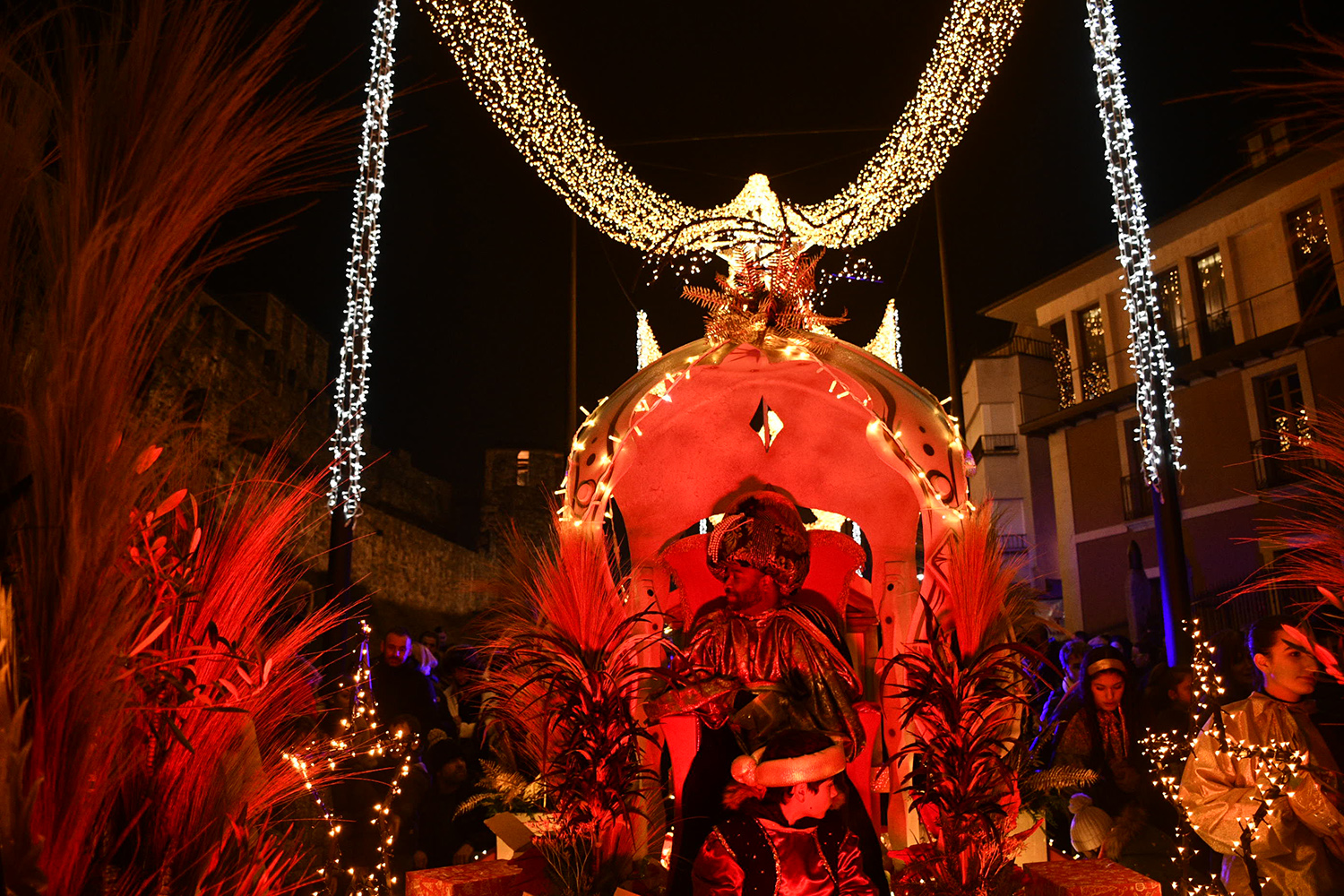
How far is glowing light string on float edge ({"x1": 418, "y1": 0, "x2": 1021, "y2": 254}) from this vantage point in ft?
24.7

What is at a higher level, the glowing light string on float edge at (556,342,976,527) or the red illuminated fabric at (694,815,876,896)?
the glowing light string on float edge at (556,342,976,527)

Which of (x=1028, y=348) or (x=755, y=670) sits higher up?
(x=1028, y=348)

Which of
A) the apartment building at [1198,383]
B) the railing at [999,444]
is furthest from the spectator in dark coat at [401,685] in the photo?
the railing at [999,444]

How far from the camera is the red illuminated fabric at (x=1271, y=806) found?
11.7 feet

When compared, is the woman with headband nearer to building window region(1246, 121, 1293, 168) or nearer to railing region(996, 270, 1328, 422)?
building window region(1246, 121, 1293, 168)

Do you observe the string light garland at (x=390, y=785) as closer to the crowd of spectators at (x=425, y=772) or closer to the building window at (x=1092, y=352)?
the crowd of spectators at (x=425, y=772)

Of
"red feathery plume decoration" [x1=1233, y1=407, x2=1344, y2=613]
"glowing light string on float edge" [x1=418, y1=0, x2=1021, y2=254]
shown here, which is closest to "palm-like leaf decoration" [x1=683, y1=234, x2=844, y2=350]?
"glowing light string on float edge" [x1=418, y1=0, x2=1021, y2=254]

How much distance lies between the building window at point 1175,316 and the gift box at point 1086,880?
1749 centimetres

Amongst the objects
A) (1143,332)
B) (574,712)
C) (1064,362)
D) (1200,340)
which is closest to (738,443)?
(574,712)

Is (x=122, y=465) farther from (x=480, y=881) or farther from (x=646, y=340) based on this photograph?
(x=646, y=340)

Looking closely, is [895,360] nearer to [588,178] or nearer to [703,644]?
[588,178]

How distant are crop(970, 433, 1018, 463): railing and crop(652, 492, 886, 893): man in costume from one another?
2442cm

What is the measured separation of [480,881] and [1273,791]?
3.37m

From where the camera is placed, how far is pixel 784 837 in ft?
13.3
